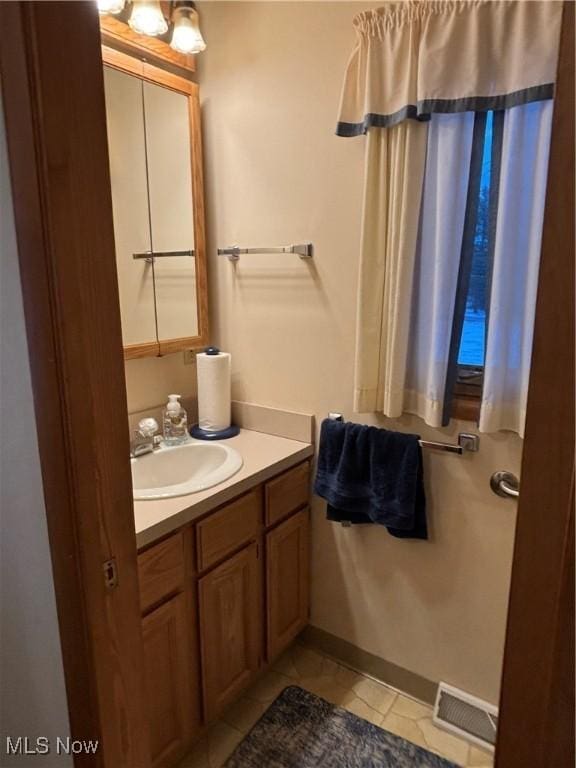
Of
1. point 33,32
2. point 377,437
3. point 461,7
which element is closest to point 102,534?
point 33,32

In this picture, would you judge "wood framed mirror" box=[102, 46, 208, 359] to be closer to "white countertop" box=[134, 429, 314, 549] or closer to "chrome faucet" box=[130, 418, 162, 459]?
"chrome faucet" box=[130, 418, 162, 459]

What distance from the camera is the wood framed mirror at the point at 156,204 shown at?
1.66 meters

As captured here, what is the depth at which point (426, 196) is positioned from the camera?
4.83ft

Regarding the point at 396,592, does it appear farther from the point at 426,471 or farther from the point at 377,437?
the point at 377,437

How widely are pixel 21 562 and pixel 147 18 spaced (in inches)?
64.8

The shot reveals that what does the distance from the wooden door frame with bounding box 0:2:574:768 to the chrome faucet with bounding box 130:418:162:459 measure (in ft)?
2.91

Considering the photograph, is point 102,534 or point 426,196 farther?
point 426,196

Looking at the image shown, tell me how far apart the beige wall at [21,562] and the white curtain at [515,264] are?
1181 millimetres

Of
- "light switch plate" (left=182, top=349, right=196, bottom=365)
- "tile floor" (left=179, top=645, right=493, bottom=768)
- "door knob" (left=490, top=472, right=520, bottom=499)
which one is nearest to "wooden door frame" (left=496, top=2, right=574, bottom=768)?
"door knob" (left=490, top=472, right=520, bottom=499)

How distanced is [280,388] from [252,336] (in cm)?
23

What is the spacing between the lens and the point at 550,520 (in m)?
0.55

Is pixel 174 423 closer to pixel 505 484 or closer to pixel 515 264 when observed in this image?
pixel 505 484

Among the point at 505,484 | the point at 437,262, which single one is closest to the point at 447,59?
the point at 437,262

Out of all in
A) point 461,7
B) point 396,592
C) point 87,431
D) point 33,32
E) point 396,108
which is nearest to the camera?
point 33,32
